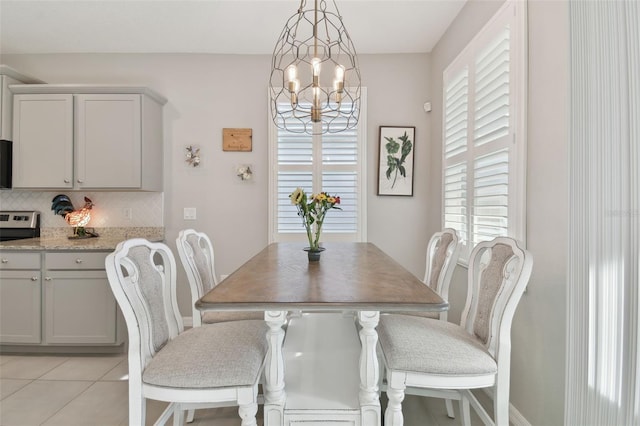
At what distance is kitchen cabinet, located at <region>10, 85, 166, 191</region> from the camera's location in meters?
2.79

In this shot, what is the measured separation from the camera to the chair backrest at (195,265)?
181cm

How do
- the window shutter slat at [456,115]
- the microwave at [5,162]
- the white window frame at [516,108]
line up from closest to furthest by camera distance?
the white window frame at [516,108] → the window shutter slat at [456,115] → the microwave at [5,162]

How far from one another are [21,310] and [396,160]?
11.8ft

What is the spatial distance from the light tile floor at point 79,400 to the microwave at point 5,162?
154 centimetres

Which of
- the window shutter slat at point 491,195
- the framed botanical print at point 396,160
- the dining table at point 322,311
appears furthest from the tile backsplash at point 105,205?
the window shutter slat at point 491,195

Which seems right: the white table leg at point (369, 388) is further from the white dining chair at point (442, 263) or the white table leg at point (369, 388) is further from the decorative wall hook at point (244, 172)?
the decorative wall hook at point (244, 172)

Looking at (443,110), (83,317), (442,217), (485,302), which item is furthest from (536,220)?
(83,317)

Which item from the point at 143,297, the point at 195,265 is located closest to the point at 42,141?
the point at 195,265

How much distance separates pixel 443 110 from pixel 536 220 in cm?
151

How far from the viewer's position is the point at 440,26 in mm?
2664

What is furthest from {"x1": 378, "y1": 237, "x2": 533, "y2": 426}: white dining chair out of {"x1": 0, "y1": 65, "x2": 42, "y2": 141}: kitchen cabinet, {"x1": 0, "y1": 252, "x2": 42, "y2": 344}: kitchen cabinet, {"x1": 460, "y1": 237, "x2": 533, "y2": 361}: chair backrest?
{"x1": 0, "y1": 65, "x2": 42, "y2": 141}: kitchen cabinet

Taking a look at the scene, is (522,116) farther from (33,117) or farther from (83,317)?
(33,117)

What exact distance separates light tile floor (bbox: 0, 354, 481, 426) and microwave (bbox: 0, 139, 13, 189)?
1541mm

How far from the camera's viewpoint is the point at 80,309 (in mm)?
2572
